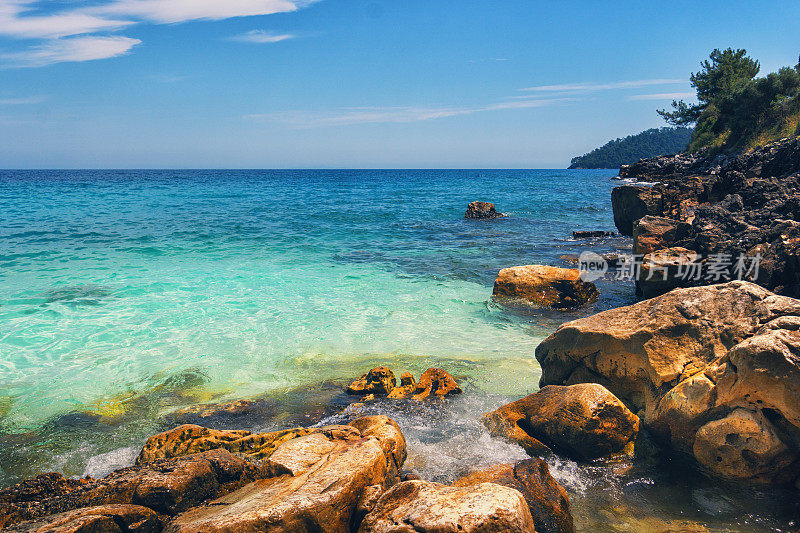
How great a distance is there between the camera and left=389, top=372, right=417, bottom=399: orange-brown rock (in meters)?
6.34

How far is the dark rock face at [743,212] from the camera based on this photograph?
7.52 m

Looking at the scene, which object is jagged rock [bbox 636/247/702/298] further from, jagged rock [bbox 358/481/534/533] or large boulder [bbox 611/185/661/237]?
large boulder [bbox 611/185/661/237]

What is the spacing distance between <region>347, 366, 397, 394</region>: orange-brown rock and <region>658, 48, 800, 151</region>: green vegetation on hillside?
2830 centimetres

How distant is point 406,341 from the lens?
8766 millimetres

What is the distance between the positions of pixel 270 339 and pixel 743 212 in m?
10.7

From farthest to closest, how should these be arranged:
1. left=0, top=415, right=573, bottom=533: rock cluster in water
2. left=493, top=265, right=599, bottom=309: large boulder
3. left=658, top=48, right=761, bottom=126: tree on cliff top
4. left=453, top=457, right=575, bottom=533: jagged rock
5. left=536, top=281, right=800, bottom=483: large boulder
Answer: left=658, top=48, right=761, bottom=126: tree on cliff top → left=493, top=265, right=599, bottom=309: large boulder → left=536, top=281, right=800, bottom=483: large boulder → left=453, top=457, right=575, bottom=533: jagged rock → left=0, top=415, right=573, bottom=533: rock cluster in water

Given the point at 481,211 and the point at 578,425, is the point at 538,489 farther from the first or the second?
the point at 481,211

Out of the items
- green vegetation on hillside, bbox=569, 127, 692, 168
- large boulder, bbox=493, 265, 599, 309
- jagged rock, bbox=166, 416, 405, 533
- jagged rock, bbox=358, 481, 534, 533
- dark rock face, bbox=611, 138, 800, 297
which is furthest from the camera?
green vegetation on hillside, bbox=569, 127, 692, 168

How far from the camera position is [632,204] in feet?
57.8

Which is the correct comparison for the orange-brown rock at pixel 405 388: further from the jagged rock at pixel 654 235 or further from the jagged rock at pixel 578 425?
the jagged rock at pixel 654 235

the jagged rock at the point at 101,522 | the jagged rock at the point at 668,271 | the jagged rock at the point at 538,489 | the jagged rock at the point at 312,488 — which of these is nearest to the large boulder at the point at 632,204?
the jagged rock at the point at 668,271

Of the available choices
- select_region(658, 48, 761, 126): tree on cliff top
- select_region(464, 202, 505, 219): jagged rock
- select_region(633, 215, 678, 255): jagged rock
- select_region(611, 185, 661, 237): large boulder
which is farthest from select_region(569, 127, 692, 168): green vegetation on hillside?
select_region(633, 215, 678, 255): jagged rock

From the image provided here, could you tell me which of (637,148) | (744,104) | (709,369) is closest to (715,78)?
(744,104)

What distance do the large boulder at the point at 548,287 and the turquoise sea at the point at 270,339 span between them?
39 centimetres
